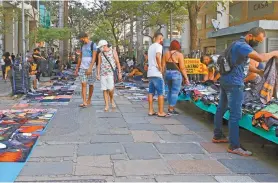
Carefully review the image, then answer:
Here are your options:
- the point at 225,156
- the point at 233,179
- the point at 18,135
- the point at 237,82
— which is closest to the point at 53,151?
the point at 18,135

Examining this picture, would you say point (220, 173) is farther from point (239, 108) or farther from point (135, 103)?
point (135, 103)

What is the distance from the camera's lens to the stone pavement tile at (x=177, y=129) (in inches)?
266

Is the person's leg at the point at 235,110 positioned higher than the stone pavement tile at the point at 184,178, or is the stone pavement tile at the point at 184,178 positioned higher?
the person's leg at the point at 235,110

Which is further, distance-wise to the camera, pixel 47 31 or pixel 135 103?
pixel 47 31

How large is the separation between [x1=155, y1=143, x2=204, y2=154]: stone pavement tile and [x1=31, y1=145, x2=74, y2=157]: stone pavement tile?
1.24m

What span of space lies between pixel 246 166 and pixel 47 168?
239 cm

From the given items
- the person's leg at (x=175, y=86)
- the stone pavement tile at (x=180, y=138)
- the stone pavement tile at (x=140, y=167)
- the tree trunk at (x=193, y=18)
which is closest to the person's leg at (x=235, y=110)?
the stone pavement tile at (x=180, y=138)

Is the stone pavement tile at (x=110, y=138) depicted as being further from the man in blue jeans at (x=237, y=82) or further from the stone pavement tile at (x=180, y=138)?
the man in blue jeans at (x=237, y=82)

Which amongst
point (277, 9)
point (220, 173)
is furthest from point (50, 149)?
point (277, 9)

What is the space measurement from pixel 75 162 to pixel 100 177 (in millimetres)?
640

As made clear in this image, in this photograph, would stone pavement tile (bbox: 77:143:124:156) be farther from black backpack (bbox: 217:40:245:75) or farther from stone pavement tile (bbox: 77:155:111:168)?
black backpack (bbox: 217:40:245:75)


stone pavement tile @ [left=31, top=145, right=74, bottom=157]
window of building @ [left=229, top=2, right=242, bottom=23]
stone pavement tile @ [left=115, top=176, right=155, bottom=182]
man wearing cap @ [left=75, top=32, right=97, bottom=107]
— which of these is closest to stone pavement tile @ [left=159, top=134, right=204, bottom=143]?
stone pavement tile @ [left=31, top=145, right=74, bottom=157]

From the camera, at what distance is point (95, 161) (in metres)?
4.93

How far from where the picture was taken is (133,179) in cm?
432
